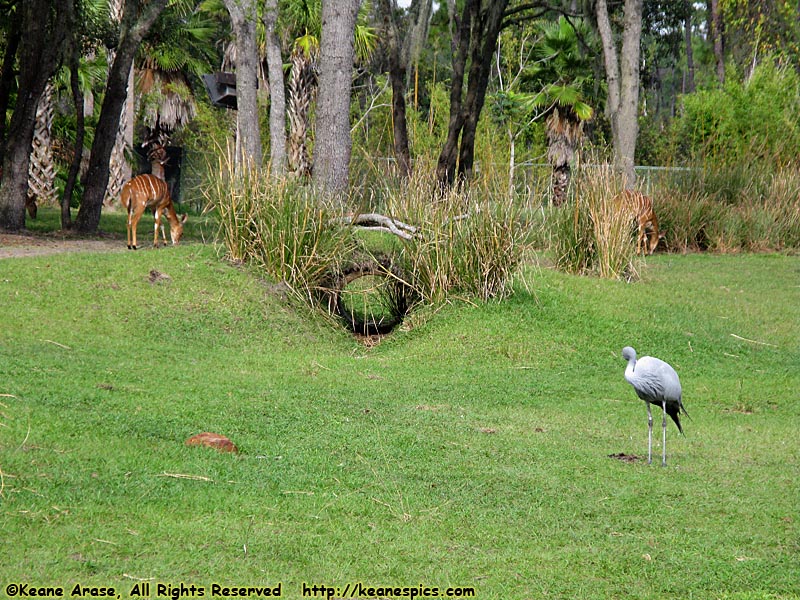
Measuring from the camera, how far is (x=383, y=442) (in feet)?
20.5

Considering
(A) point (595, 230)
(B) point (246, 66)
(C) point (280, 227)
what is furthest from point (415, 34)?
(C) point (280, 227)

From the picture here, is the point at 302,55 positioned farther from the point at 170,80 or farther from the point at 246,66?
the point at 246,66

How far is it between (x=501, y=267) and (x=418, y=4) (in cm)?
882

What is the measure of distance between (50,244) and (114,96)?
2.62m

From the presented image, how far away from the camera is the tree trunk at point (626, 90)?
16031 mm

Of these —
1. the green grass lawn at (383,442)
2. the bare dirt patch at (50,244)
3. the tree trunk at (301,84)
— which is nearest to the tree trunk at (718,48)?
the tree trunk at (301,84)

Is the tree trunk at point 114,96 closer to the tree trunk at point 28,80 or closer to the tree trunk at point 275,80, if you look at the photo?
the tree trunk at point 28,80

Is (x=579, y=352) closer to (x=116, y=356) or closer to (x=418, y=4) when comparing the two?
(x=116, y=356)

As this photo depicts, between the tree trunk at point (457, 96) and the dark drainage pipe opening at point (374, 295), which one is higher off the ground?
the tree trunk at point (457, 96)

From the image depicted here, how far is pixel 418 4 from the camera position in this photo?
1772cm

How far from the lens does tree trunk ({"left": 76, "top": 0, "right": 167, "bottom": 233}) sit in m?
14.4

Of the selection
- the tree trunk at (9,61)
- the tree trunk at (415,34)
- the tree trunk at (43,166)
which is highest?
the tree trunk at (415,34)

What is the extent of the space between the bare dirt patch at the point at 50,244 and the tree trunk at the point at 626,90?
26.6 ft

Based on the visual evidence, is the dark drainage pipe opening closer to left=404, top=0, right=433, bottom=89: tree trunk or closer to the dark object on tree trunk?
left=404, top=0, right=433, bottom=89: tree trunk
